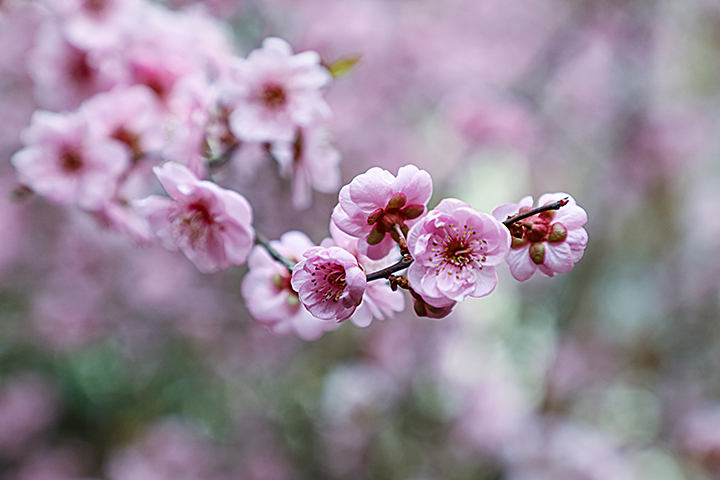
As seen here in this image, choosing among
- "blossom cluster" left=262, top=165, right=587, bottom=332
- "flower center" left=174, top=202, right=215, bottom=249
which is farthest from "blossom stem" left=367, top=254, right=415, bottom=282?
"flower center" left=174, top=202, right=215, bottom=249

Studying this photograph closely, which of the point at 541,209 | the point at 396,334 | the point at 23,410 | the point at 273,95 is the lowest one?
the point at 23,410

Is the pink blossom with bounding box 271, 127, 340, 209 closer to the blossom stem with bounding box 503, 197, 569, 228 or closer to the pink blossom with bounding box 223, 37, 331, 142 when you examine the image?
the pink blossom with bounding box 223, 37, 331, 142

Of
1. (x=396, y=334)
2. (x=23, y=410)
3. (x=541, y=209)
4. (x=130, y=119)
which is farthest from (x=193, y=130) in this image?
(x=23, y=410)

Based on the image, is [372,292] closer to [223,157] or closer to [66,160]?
[223,157]

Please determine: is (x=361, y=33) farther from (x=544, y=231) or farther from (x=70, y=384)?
(x=70, y=384)

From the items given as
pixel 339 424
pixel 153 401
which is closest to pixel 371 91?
pixel 339 424

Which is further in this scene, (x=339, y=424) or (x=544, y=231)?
(x=339, y=424)
